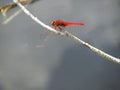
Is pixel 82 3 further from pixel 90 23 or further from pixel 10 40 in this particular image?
pixel 10 40

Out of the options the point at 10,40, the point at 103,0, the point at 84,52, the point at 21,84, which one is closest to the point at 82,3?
the point at 103,0

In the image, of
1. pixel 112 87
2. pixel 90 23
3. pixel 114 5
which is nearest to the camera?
pixel 112 87

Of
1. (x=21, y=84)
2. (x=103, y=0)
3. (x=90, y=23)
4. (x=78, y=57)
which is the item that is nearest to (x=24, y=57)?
(x=21, y=84)

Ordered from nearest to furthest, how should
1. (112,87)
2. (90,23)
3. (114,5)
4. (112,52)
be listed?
(112,87), (112,52), (90,23), (114,5)

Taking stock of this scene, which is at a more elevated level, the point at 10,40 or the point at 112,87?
the point at 10,40

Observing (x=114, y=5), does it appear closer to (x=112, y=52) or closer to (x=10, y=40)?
(x=112, y=52)

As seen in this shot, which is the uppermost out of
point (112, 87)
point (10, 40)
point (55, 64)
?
point (10, 40)

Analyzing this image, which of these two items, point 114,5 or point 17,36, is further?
point 114,5
